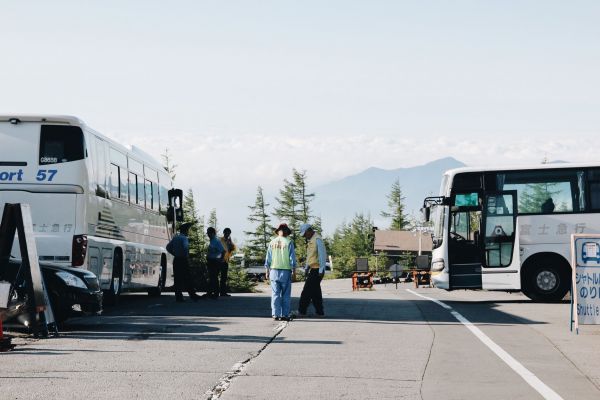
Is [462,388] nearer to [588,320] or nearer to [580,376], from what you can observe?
[580,376]

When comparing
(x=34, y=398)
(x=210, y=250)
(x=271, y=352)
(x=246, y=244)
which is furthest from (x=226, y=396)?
(x=246, y=244)

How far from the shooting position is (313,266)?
20.1 metres

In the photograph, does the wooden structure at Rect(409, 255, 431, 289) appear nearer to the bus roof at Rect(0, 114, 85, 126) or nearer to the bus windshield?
the bus windshield

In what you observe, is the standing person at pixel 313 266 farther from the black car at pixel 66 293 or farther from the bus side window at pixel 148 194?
the bus side window at pixel 148 194

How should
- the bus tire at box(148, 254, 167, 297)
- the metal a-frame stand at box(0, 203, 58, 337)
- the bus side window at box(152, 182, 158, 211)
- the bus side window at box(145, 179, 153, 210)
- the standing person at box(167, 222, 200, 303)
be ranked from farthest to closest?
the bus tire at box(148, 254, 167, 297), the bus side window at box(152, 182, 158, 211), the bus side window at box(145, 179, 153, 210), the standing person at box(167, 222, 200, 303), the metal a-frame stand at box(0, 203, 58, 337)

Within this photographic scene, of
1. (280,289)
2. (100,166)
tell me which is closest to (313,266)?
(280,289)

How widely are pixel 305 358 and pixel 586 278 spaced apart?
5.95 m

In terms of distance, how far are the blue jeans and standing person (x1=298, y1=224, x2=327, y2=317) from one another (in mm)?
855

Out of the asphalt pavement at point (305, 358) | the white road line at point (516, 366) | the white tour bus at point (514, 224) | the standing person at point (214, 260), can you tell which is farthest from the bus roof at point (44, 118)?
the white tour bus at point (514, 224)

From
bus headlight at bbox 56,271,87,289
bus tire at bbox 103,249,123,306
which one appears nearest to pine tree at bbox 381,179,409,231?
bus tire at bbox 103,249,123,306

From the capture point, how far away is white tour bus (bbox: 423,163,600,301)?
26.4 m

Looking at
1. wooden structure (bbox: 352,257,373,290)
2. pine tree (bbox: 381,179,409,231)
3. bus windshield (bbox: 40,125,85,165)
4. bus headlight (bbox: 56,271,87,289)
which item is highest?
pine tree (bbox: 381,179,409,231)

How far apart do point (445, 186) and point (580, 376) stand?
54.0 feet

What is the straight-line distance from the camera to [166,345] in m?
13.8
